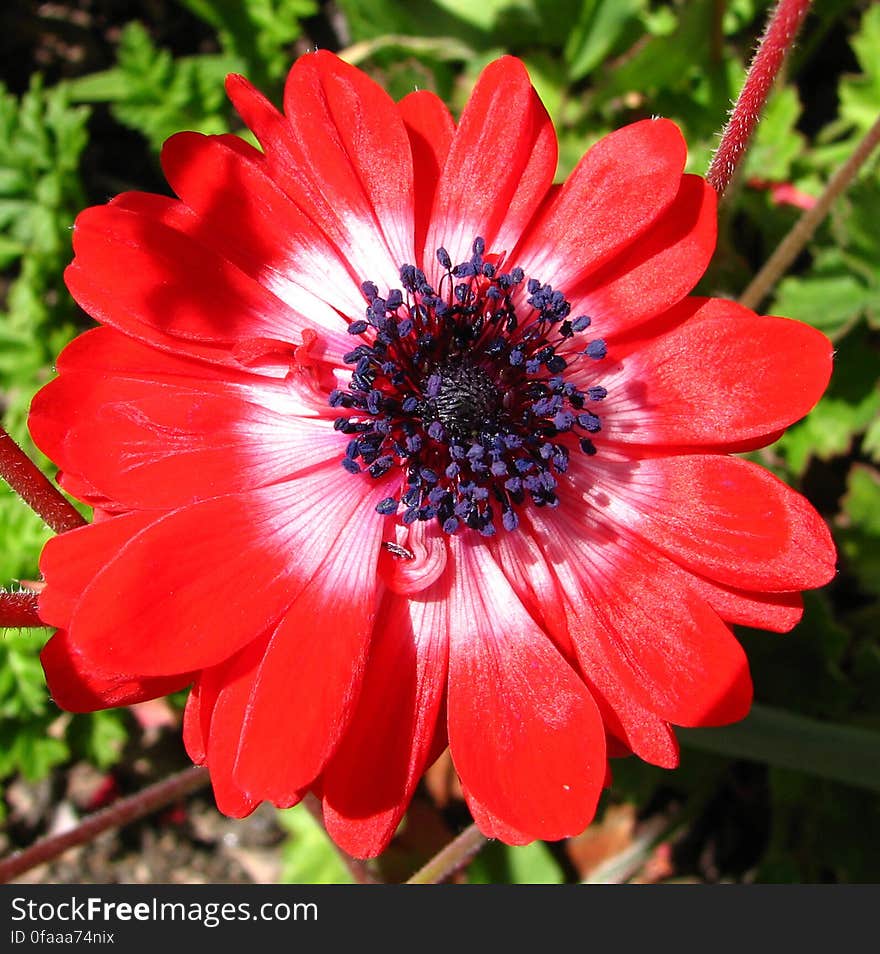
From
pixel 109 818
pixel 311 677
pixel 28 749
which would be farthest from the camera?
pixel 28 749

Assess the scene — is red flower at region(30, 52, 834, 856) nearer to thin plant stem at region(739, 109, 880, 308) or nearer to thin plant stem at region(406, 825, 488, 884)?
thin plant stem at region(406, 825, 488, 884)

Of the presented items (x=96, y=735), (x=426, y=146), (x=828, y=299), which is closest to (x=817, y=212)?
(x=828, y=299)

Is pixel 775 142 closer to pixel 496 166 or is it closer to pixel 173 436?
pixel 496 166

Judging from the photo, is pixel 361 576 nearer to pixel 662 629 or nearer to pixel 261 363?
pixel 261 363

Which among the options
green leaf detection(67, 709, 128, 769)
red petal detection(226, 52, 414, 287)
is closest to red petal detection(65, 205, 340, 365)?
red petal detection(226, 52, 414, 287)

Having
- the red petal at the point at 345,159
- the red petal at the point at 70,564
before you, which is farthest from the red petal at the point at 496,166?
the red petal at the point at 70,564
